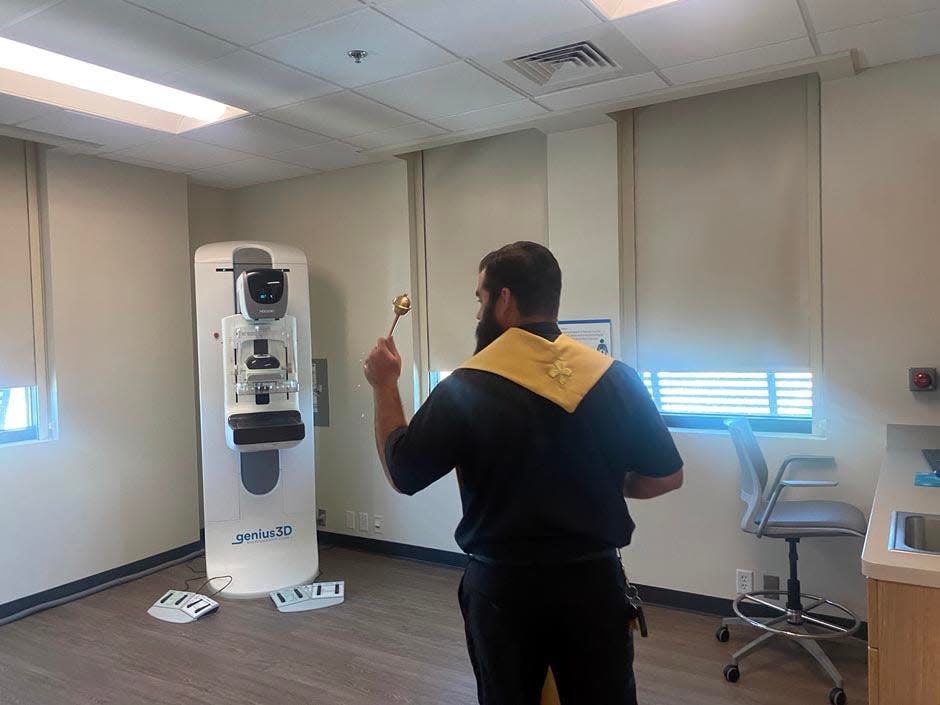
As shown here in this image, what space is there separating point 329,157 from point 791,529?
3320mm

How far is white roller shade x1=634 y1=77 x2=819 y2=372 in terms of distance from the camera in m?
3.30

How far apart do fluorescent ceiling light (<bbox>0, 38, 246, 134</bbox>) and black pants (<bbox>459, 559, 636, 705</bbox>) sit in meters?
2.75

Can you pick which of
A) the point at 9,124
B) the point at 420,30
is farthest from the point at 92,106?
the point at 420,30

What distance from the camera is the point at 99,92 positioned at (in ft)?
11.1

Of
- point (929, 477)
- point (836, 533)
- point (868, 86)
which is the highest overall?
point (868, 86)

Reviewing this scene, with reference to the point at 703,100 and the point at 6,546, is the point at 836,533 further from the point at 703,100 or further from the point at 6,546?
the point at 6,546

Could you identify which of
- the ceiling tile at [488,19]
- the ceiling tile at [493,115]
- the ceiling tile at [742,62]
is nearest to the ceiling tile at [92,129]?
the ceiling tile at [493,115]

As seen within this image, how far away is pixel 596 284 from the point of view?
12.3 ft

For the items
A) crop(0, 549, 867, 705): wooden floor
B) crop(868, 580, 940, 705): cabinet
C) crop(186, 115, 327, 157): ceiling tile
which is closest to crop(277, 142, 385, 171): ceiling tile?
crop(186, 115, 327, 157): ceiling tile

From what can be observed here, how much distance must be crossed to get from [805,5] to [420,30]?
1.36 meters

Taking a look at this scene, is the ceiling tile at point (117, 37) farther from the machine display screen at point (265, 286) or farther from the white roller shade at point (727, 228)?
the white roller shade at point (727, 228)

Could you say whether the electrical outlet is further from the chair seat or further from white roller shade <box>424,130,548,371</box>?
white roller shade <box>424,130,548,371</box>

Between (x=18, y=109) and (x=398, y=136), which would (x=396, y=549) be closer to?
(x=398, y=136)

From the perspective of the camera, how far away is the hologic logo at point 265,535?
4.03 meters
